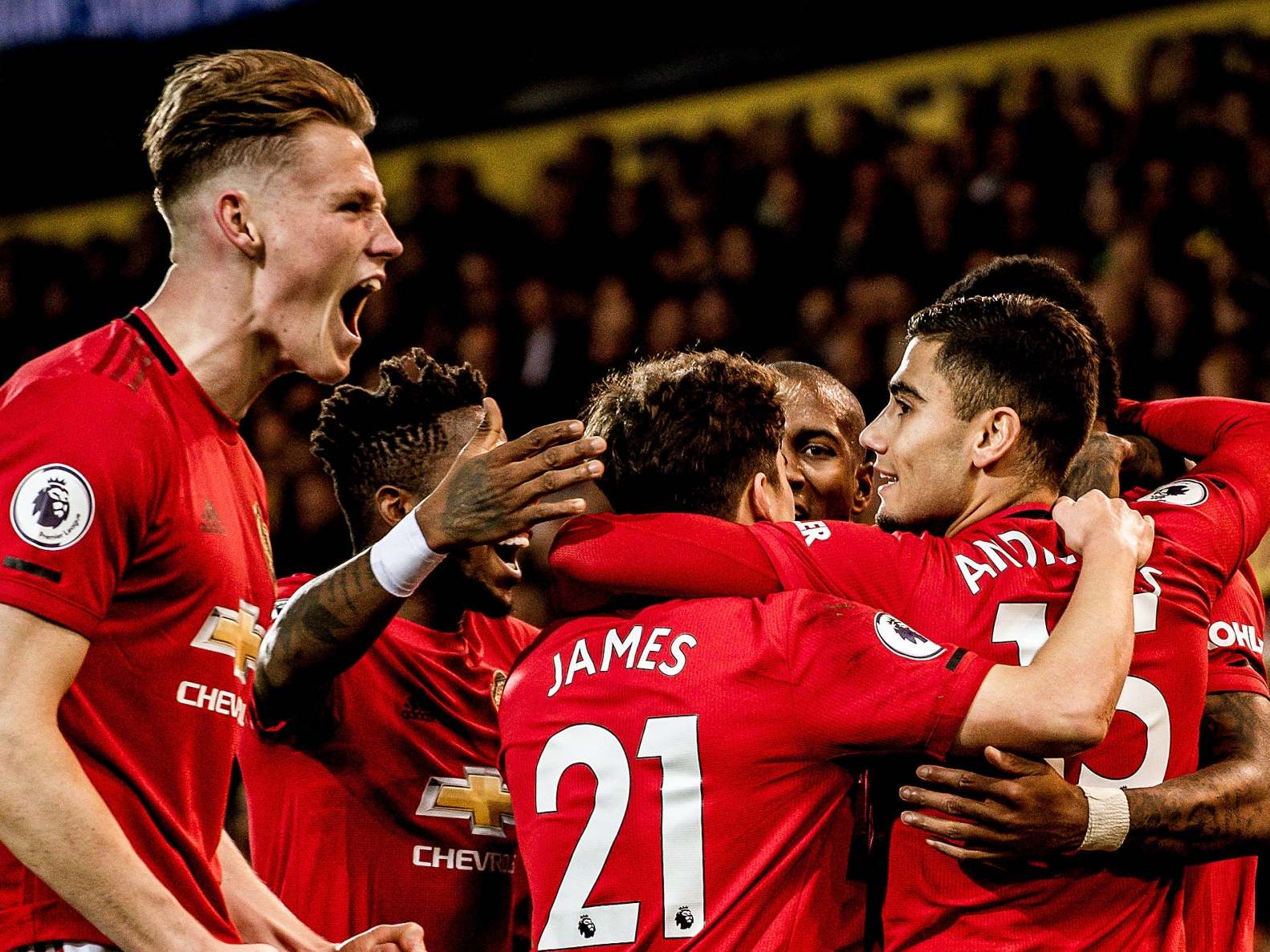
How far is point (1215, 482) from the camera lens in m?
2.94

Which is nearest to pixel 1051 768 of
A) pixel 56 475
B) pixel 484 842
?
pixel 484 842

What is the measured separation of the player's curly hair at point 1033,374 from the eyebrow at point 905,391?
6 centimetres

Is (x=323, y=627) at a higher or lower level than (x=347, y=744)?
higher

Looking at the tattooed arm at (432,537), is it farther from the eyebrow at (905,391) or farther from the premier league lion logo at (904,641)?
the eyebrow at (905,391)

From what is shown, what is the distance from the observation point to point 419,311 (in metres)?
9.15

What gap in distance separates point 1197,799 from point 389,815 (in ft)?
5.31

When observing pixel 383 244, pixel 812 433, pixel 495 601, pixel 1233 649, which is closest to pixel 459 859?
pixel 495 601

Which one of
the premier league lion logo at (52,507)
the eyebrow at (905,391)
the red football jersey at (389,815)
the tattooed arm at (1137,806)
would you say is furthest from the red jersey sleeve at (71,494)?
the eyebrow at (905,391)

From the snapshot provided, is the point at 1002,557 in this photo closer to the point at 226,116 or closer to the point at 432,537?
the point at 432,537

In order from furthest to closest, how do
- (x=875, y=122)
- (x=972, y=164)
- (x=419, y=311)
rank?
1. (x=419, y=311)
2. (x=875, y=122)
3. (x=972, y=164)

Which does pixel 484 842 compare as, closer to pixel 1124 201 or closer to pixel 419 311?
pixel 1124 201

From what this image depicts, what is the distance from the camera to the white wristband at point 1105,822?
2.41 meters

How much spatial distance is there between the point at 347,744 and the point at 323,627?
1.68 ft

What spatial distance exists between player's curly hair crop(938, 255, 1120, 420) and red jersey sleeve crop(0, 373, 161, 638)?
1933mm
